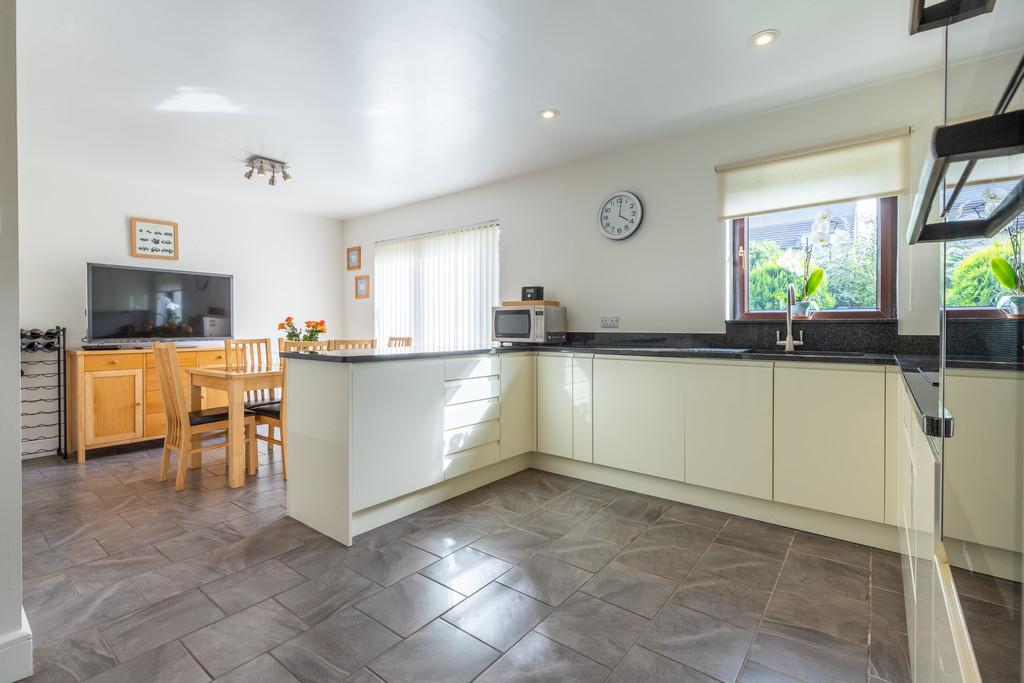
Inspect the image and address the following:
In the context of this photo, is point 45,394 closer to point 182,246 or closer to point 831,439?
point 182,246

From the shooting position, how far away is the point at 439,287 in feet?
17.1

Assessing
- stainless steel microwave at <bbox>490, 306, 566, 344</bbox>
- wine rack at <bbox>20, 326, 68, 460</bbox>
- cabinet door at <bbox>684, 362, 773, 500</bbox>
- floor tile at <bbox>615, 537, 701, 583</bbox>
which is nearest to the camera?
floor tile at <bbox>615, 537, 701, 583</bbox>

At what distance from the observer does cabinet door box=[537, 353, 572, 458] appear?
3420 millimetres

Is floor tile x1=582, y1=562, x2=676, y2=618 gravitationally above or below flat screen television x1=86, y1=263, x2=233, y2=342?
below

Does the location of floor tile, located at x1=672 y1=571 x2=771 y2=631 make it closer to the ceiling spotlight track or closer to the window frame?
the window frame

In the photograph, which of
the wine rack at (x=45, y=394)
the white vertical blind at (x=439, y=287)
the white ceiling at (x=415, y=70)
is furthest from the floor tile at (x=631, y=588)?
the wine rack at (x=45, y=394)

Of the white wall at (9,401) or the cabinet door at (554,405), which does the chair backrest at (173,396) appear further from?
the cabinet door at (554,405)

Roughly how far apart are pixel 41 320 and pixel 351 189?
283cm

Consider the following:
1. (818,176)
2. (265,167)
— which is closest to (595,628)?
(818,176)

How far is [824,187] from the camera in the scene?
2932mm

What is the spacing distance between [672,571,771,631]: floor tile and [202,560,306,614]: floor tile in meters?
1.59

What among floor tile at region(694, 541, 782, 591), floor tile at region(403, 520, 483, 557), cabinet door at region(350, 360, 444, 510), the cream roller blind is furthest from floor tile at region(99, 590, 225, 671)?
the cream roller blind

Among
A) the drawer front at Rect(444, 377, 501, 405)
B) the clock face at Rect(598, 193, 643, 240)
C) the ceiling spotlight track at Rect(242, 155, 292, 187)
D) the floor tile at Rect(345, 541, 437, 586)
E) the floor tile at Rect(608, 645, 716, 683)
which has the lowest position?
the floor tile at Rect(608, 645, 716, 683)

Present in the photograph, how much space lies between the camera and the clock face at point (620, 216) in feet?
12.1
